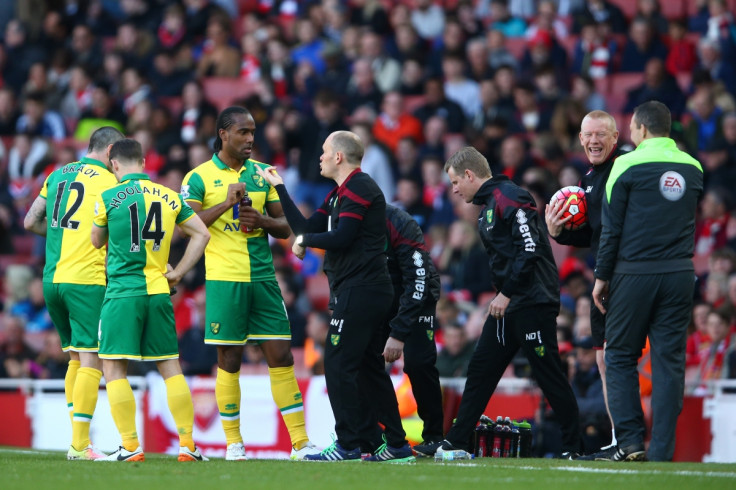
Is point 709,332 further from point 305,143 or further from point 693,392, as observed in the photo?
point 305,143

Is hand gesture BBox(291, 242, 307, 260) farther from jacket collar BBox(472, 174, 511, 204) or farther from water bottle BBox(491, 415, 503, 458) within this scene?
water bottle BBox(491, 415, 503, 458)

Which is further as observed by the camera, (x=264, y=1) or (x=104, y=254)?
(x=264, y=1)

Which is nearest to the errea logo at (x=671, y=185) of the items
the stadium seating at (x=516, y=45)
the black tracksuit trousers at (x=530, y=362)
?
the black tracksuit trousers at (x=530, y=362)

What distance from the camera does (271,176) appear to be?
8867 millimetres

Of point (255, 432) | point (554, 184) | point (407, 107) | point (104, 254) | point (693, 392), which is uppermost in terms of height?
point (407, 107)

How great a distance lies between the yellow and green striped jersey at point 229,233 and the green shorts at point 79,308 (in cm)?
98

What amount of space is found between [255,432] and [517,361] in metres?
2.92

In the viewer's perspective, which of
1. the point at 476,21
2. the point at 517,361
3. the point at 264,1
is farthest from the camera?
the point at 264,1

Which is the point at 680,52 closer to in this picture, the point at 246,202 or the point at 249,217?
the point at 246,202

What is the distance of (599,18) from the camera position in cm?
1772

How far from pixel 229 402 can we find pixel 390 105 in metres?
8.48

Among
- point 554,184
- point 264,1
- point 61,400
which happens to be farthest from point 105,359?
point 264,1

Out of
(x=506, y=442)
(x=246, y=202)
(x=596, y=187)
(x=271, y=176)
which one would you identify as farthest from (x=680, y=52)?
(x=271, y=176)

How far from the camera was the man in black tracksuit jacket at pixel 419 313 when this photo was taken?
373 inches
